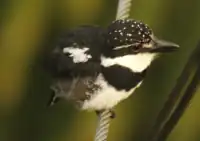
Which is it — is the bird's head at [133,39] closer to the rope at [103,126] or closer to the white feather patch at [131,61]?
the white feather patch at [131,61]

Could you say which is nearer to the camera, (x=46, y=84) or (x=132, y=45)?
(x=132, y=45)

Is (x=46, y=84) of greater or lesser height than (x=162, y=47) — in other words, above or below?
below

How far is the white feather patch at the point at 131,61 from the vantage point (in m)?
0.92

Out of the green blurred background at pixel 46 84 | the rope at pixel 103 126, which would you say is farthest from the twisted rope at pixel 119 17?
the green blurred background at pixel 46 84

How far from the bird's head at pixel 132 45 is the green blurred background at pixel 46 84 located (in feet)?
1.75

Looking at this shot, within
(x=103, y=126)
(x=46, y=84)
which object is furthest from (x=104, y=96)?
(x=46, y=84)

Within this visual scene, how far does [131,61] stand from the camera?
0.92 metres

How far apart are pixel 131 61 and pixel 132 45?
0.10 ft

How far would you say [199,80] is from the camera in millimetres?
688

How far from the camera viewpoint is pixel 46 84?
1.43 metres

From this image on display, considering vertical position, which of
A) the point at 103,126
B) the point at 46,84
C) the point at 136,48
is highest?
the point at 136,48

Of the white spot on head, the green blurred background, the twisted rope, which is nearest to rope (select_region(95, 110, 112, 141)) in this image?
the twisted rope

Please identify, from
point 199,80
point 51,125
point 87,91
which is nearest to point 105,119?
point 87,91

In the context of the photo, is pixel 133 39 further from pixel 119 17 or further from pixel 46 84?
pixel 46 84
